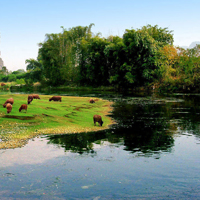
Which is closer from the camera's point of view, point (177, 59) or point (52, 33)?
point (177, 59)

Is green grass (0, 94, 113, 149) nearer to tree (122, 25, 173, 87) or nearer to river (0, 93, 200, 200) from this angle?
river (0, 93, 200, 200)

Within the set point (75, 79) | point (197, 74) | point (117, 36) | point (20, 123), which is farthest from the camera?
point (75, 79)

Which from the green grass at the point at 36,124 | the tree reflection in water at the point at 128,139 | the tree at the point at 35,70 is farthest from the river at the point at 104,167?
the tree at the point at 35,70

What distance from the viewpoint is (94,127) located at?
23.9 m

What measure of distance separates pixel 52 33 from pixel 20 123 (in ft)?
355

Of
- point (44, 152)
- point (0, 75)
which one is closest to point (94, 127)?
point (44, 152)

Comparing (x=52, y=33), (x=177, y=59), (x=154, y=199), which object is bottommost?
(x=154, y=199)

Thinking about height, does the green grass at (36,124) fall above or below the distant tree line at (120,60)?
below

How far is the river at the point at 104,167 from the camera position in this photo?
1023 centimetres

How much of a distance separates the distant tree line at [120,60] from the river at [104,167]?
5965 centimetres

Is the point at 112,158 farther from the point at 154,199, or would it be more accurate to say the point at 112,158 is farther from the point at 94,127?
the point at 94,127

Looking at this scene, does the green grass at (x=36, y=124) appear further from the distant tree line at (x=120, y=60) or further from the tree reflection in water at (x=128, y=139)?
the distant tree line at (x=120, y=60)

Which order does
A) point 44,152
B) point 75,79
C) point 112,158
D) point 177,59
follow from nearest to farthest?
point 112,158 → point 44,152 → point 177,59 → point 75,79

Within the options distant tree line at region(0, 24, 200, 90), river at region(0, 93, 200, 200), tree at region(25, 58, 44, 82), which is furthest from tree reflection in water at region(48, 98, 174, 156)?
tree at region(25, 58, 44, 82)
